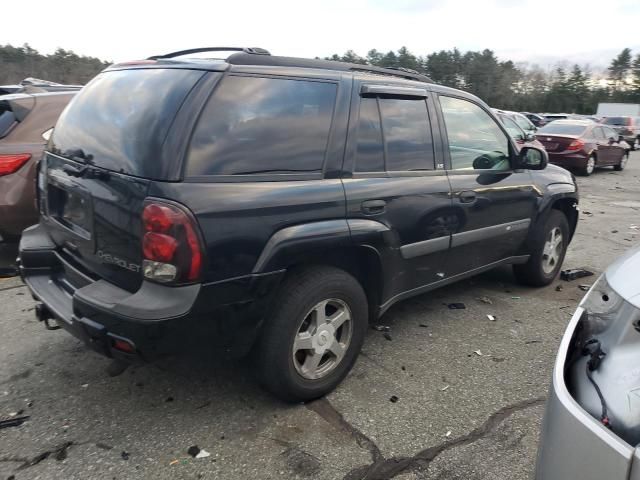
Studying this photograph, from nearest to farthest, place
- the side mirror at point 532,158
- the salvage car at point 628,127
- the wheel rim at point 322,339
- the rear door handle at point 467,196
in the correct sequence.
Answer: the wheel rim at point 322,339, the rear door handle at point 467,196, the side mirror at point 532,158, the salvage car at point 628,127

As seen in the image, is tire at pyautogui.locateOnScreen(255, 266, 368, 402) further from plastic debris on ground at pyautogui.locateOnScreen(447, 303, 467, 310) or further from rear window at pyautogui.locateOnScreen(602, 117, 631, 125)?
rear window at pyautogui.locateOnScreen(602, 117, 631, 125)

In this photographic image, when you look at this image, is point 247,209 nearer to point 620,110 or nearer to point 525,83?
point 620,110

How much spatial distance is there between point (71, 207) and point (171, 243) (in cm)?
94

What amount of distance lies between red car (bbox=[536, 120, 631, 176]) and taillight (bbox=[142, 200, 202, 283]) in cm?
1494

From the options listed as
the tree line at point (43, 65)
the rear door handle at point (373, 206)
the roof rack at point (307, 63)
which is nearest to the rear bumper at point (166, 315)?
the rear door handle at point (373, 206)

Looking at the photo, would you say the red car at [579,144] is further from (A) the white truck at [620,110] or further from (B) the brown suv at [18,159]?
(A) the white truck at [620,110]

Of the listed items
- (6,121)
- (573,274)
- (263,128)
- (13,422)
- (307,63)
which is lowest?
(13,422)

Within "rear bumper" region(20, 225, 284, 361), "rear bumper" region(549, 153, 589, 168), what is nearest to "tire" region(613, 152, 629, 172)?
"rear bumper" region(549, 153, 589, 168)

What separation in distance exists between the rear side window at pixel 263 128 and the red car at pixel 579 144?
46.1ft

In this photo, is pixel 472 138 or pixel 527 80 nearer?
pixel 472 138

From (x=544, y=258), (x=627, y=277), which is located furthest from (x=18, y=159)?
(x=544, y=258)

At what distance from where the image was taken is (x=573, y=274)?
544cm

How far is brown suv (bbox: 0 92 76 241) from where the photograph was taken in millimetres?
4770

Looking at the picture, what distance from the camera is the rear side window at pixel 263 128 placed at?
2.44 metres
